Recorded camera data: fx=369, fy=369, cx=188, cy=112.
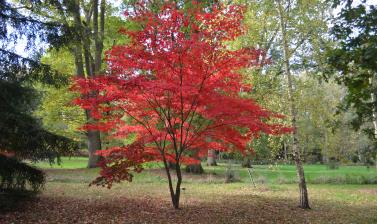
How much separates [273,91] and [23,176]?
7924mm

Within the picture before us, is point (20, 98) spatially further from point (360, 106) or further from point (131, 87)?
point (360, 106)

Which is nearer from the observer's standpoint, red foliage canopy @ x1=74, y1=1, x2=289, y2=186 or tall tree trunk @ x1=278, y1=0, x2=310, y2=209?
red foliage canopy @ x1=74, y1=1, x2=289, y2=186

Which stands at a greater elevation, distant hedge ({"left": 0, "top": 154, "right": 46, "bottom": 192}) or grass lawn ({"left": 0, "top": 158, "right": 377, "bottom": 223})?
distant hedge ({"left": 0, "top": 154, "right": 46, "bottom": 192})

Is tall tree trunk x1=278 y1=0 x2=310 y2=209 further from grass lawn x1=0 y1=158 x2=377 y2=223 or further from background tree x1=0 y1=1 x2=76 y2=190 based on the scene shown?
background tree x1=0 y1=1 x2=76 y2=190

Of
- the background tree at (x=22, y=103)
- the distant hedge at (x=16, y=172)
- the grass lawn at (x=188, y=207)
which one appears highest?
the background tree at (x=22, y=103)

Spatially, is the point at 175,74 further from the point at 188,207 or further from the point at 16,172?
the point at 16,172

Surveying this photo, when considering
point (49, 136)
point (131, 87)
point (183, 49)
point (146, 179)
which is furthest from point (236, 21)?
point (146, 179)

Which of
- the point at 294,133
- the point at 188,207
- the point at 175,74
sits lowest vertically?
the point at 188,207

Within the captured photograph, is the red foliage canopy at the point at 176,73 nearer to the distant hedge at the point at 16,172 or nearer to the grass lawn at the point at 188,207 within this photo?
the grass lawn at the point at 188,207

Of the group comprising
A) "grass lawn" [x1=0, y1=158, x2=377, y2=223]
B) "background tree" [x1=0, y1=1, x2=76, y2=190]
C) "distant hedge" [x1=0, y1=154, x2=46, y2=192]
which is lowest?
"grass lawn" [x1=0, y1=158, x2=377, y2=223]

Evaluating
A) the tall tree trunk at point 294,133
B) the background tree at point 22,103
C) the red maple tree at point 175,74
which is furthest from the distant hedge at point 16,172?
the tall tree trunk at point 294,133

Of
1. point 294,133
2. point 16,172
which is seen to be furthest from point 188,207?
point 16,172

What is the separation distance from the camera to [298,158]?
11.0m

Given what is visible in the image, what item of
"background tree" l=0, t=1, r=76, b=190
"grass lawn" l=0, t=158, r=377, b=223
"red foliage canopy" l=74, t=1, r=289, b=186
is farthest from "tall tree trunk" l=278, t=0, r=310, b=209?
"background tree" l=0, t=1, r=76, b=190
